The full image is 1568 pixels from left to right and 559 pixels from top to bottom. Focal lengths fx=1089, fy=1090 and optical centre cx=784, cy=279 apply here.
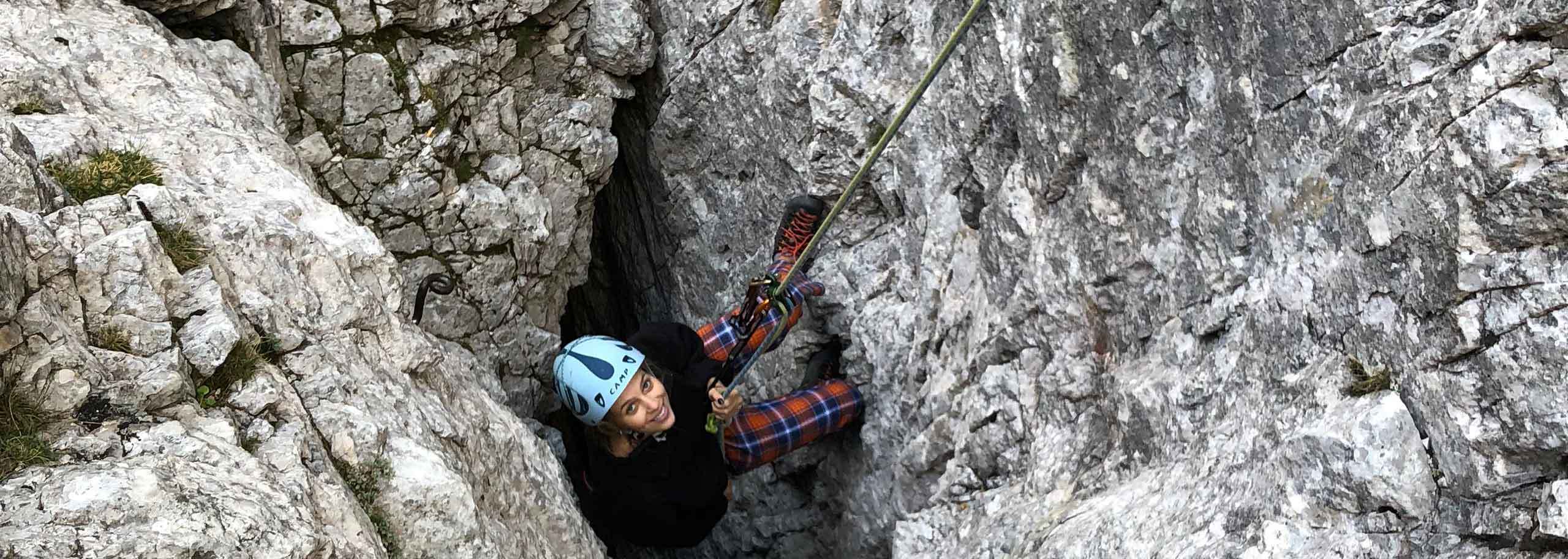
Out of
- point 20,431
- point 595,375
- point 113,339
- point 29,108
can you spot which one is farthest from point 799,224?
point 20,431

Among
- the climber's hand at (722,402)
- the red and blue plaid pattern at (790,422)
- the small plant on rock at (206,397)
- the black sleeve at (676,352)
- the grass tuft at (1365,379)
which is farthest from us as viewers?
the red and blue plaid pattern at (790,422)

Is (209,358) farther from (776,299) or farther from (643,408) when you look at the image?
(776,299)

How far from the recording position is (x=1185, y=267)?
4.86 metres

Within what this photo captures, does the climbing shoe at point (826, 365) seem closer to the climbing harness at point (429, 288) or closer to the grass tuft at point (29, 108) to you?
the climbing harness at point (429, 288)

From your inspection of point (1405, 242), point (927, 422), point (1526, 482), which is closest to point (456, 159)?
point (927, 422)

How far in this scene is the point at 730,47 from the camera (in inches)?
331

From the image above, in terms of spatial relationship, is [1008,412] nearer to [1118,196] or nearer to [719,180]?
[1118,196]

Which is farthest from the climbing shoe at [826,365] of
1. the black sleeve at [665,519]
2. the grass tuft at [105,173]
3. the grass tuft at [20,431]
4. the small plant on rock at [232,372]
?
the grass tuft at [20,431]

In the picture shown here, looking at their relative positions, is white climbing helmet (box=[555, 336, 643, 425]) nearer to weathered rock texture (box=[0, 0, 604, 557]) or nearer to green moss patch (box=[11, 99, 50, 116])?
weathered rock texture (box=[0, 0, 604, 557])

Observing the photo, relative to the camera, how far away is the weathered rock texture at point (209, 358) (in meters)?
3.39

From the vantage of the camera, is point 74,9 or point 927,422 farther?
point 927,422

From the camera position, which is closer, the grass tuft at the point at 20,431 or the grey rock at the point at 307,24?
the grass tuft at the point at 20,431

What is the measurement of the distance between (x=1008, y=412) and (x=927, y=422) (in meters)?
0.96

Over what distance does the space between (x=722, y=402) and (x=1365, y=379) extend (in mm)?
4065
